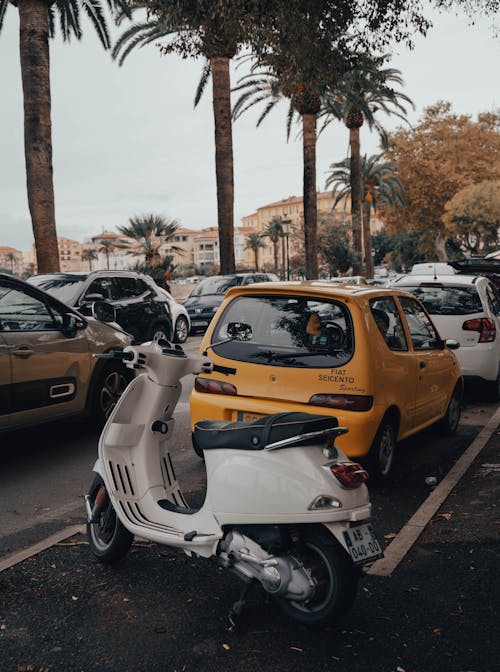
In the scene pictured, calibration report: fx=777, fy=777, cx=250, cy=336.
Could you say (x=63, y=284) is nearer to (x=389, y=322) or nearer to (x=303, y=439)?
(x=389, y=322)

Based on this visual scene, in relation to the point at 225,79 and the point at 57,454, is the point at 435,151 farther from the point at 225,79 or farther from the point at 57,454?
the point at 57,454

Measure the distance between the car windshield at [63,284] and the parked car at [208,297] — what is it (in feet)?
24.3

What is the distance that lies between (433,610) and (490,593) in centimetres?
41

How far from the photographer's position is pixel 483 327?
10055 millimetres

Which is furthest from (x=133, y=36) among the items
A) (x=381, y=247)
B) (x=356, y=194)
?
(x=381, y=247)

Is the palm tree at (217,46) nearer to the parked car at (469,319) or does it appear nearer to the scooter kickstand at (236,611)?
the parked car at (469,319)

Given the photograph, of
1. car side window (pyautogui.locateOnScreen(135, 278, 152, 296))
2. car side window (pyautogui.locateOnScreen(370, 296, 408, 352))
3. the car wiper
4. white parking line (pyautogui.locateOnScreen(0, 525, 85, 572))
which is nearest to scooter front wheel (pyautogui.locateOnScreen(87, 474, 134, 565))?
white parking line (pyautogui.locateOnScreen(0, 525, 85, 572))

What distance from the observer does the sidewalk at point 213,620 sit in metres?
3.37

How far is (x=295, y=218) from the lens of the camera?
182 m

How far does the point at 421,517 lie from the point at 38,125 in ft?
49.8

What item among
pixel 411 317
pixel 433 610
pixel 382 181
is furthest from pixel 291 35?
pixel 382 181

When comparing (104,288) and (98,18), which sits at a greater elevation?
(98,18)

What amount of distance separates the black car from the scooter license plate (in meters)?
9.55

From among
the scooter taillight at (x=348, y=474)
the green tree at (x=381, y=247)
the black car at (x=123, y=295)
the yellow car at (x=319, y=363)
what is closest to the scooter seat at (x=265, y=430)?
the scooter taillight at (x=348, y=474)
